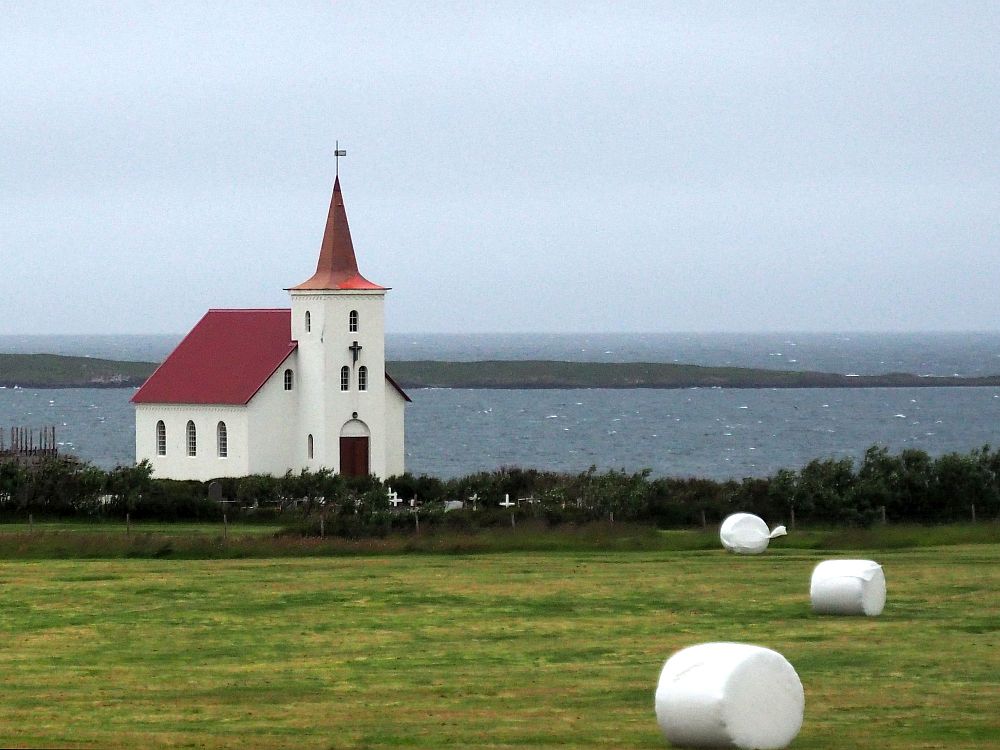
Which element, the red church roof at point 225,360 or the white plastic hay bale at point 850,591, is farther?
the red church roof at point 225,360

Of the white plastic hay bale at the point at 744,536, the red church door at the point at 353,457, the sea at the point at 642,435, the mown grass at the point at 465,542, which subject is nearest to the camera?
the mown grass at the point at 465,542

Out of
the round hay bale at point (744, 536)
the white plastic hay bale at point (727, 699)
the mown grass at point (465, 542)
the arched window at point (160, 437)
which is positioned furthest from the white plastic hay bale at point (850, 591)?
the arched window at point (160, 437)

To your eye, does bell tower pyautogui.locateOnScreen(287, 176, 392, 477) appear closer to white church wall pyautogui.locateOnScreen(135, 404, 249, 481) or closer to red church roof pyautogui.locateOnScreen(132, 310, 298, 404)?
red church roof pyautogui.locateOnScreen(132, 310, 298, 404)

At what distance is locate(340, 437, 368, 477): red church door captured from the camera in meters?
66.5

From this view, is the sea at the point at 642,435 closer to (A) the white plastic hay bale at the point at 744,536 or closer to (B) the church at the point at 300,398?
(B) the church at the point at 300,398

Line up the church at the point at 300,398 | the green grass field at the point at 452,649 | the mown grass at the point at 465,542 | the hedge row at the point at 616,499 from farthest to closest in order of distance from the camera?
the church at the point at 300,398 → the hedge row at the point at 616,499 → the mown grass at the point at 465,542 → the green grass field at the point at 452,649

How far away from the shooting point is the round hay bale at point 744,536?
40.2m

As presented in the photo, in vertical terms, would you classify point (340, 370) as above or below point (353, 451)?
above

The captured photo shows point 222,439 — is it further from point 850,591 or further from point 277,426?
point 850,591

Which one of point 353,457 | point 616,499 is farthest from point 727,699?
point 353,457

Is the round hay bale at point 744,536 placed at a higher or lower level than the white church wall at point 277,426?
lower

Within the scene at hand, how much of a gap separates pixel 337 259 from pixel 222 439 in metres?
7.84

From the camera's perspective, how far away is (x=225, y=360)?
68.1 meters

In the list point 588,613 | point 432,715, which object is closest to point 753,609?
point 588,613
